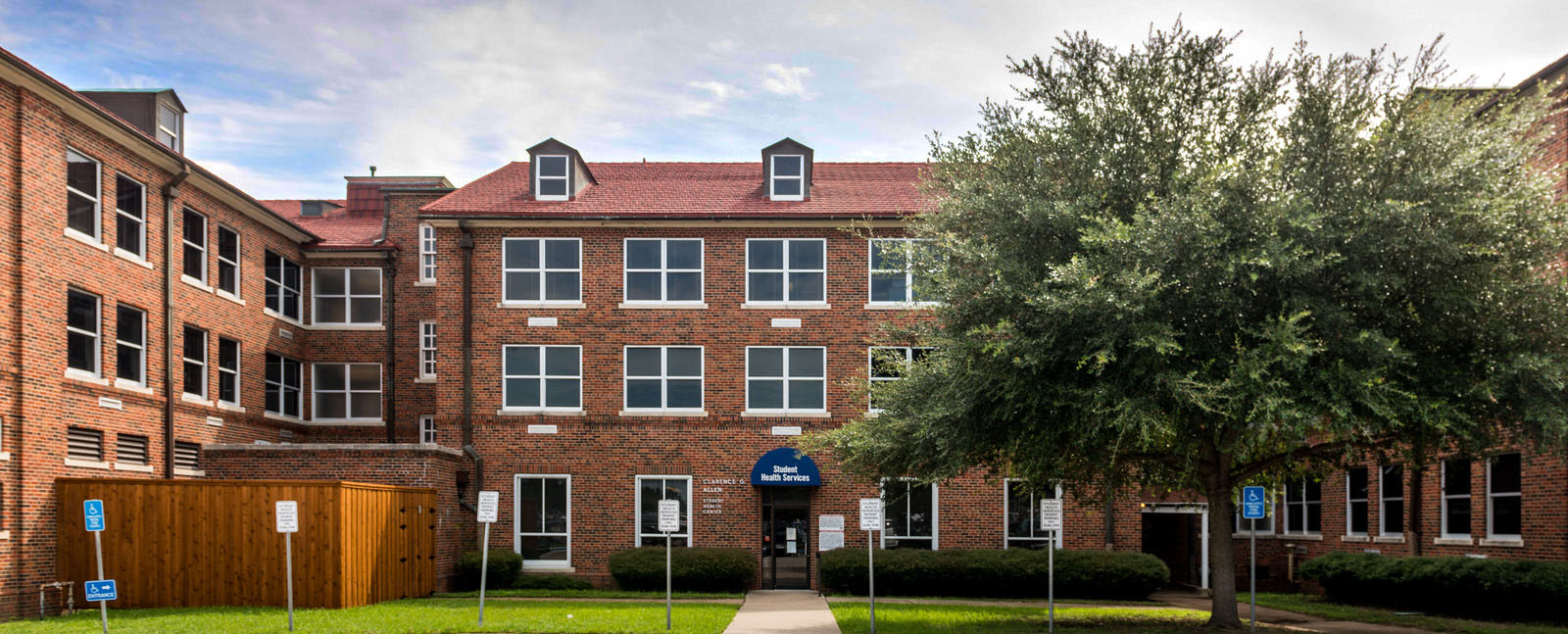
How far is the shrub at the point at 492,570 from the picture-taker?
88.0 ft

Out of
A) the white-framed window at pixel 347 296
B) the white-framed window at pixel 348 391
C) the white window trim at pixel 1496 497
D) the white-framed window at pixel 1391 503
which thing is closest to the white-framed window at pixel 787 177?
the white-framed window at pixel 347 296

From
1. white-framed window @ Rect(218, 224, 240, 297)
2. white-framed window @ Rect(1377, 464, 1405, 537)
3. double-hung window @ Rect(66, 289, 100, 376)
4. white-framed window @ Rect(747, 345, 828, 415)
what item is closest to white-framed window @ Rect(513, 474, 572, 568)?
white-framed window @ Rect(747, 345, 828, 415)

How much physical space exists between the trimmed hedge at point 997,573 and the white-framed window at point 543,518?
5.91 meters

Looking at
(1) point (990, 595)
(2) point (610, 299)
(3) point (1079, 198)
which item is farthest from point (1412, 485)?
(2) point (610, 299)

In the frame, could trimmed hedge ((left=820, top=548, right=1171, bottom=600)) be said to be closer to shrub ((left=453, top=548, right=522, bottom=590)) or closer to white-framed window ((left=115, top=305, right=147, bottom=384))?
shrub ((left=453, top=548, right=522, bottom=590))

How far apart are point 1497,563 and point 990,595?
31.6 feet

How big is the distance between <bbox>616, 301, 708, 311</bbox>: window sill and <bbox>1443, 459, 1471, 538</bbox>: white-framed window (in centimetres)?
1565

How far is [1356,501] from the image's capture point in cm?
2883

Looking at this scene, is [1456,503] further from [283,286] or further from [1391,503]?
[283,286]

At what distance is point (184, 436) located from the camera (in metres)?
25.6

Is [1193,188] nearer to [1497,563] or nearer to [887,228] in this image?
[1497,563]

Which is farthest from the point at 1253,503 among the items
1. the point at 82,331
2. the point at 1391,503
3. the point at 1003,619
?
the point at 82,331

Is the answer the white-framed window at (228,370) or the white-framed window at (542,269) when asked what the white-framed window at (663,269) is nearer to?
the white-framed window at (542,269)

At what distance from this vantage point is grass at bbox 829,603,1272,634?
1888cm
